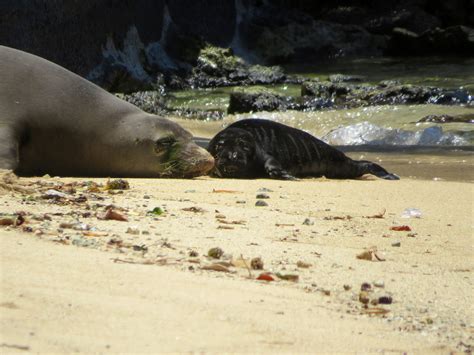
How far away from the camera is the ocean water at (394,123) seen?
1007 centimetres

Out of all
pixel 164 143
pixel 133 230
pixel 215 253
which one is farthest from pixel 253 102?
pixel 215 253

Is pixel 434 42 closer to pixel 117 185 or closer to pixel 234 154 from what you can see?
pixel 234 154

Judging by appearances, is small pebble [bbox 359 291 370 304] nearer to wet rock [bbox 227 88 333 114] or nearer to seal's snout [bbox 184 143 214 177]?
seal's snout [bbox 184 143 214 177]

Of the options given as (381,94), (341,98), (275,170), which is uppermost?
(381,94)

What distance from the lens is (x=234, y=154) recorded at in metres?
8.39

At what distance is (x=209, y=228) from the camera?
4.67 metres

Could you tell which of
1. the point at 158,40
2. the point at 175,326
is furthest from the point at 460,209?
the point at 158,40

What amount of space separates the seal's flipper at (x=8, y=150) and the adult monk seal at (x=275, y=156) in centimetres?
195

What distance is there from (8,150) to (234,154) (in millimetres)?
2190

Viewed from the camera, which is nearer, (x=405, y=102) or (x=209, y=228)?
(x=209, y=228)

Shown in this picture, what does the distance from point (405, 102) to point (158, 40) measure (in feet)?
20.8

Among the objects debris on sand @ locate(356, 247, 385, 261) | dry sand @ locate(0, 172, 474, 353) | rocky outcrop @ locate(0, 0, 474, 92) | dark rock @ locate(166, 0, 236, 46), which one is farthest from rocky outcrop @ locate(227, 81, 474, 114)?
debris on sand @ locate(356, 247, 385, 261)

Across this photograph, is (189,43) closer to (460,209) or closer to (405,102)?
(405,102)

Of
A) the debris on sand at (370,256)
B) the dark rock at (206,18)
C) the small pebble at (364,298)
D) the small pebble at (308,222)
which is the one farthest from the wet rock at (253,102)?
the small pebble at (364,298)
